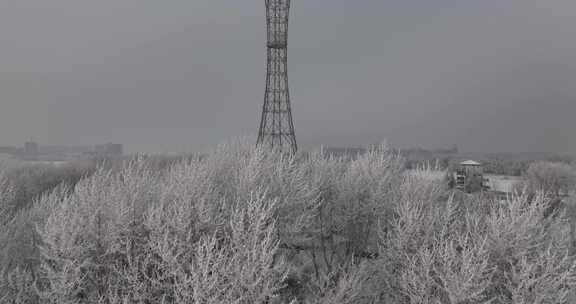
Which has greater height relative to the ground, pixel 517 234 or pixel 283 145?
pixel 283 145

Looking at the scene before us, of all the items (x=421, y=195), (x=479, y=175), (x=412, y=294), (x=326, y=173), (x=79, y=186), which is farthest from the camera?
(x=479, y=175)

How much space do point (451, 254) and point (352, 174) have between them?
9435 millimetres

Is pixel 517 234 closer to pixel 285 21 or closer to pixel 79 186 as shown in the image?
pixel 79 186

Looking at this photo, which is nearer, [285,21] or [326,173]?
[326,173]

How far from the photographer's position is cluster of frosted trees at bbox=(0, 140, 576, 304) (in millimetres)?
9719

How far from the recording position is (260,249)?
976 centimetres

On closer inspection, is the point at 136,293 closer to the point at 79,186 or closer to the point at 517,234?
the point at 79,186

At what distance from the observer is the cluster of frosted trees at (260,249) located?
383 inches

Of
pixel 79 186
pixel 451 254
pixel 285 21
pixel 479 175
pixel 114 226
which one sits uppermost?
pixel 285 21

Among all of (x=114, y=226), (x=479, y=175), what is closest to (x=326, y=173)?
(x=114, y=226)

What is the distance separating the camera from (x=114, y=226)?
11.2m

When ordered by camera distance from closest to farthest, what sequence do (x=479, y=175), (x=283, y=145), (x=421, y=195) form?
(x=421, y=195) → (x=283, y=145) → (x=479, y=175)

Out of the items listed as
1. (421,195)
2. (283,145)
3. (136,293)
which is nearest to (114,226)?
(136,293)

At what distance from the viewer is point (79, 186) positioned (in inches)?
541
